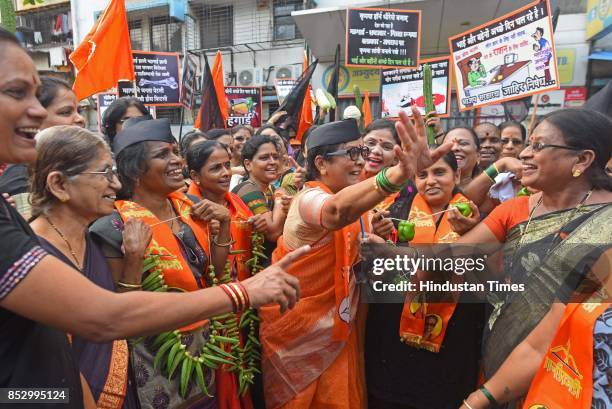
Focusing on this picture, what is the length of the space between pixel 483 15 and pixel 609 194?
984 centimetres

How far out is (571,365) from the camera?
119 cm

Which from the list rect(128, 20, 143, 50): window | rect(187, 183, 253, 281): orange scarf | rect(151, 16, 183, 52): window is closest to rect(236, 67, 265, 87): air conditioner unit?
rect(151, 16, 183, 52): window

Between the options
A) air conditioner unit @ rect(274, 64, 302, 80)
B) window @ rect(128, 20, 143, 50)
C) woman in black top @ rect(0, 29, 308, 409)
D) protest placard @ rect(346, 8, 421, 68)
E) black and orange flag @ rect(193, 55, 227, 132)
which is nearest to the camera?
woman in black top @ rect(0, 29, 308, 409)

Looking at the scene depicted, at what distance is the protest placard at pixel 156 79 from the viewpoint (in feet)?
21.4

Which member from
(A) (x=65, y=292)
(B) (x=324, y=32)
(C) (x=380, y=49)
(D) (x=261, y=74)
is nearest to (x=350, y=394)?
(A) (x=65, y=292)

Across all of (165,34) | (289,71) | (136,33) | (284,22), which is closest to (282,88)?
(289,71)

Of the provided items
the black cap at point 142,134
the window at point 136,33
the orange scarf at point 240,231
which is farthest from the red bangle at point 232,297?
the window at point 136,33

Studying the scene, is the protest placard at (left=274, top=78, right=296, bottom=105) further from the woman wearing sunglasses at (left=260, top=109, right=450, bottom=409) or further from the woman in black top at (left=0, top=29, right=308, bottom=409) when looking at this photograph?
the woman in black top at (left=0, top=29, right=308, bottom=409)

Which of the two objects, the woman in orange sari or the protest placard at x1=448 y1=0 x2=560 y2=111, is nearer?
the woman in orange sari

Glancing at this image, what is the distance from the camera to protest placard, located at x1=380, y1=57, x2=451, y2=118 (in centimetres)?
575

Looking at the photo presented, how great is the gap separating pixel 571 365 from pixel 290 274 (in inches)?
48.1

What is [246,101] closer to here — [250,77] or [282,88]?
[282,88]

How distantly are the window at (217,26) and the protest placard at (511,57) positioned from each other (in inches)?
432

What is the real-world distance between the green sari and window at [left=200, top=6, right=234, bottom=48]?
13.9 metres
